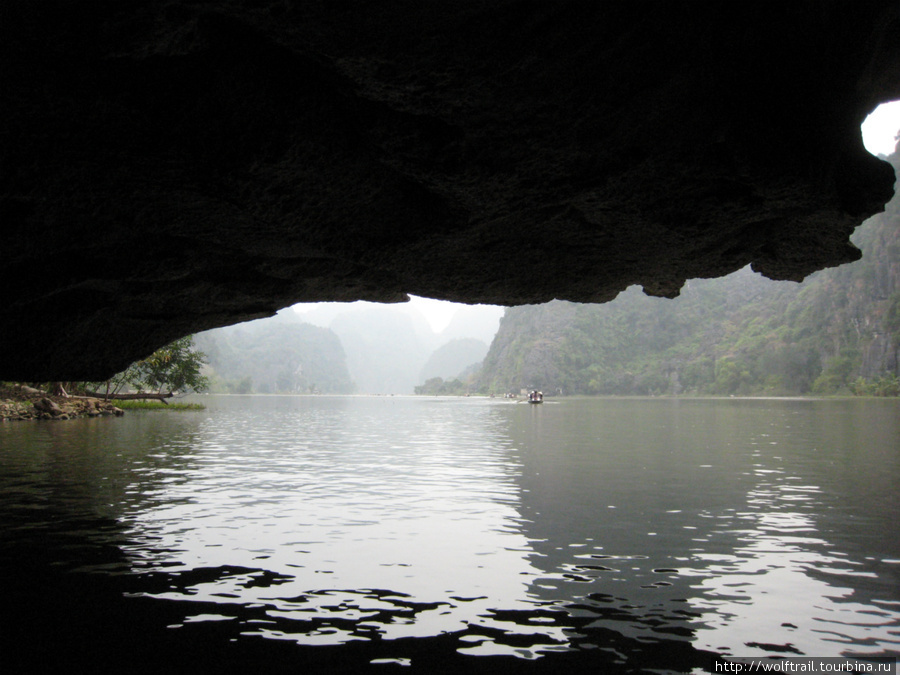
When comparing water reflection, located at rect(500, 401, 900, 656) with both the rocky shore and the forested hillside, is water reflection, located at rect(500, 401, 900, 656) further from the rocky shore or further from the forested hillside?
the forested hillside

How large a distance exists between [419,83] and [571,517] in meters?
8.96

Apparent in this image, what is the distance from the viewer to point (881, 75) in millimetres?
7059

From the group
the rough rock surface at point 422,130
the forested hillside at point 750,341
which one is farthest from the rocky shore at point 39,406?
the forested hillside at point 750,341

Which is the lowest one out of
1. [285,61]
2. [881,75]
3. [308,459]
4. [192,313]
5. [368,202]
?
[308,459]

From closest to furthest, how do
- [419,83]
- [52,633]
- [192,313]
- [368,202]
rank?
[419,83] < [52,633] < [368,202] < [192,313]

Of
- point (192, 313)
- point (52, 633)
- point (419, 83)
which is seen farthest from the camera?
point (192, 313)

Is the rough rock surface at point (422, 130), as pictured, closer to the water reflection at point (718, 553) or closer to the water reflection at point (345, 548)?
the water reflection at point (345, 548)

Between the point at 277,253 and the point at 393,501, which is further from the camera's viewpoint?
the point at 393,501

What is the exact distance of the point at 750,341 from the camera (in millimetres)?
157375

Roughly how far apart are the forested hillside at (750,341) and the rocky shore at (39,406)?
375ft

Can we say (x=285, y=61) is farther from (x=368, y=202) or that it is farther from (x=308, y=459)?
(x=308, y=459)

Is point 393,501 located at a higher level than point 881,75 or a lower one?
lower

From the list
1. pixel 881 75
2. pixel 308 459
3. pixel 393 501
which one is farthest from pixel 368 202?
pixel 308 459

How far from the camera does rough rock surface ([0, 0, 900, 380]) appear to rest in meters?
4.26
